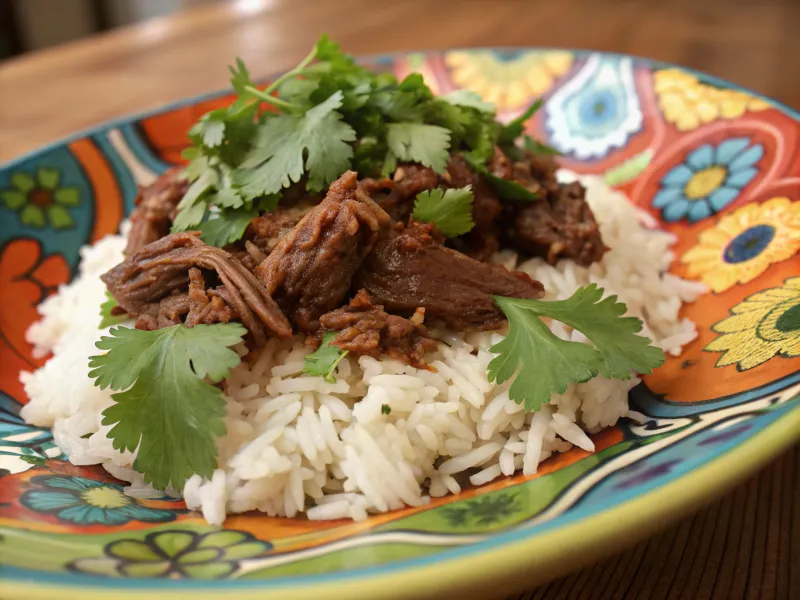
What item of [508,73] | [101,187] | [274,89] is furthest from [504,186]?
[101,187]

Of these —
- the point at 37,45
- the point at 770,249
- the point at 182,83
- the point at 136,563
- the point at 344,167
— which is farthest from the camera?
the point at 37,45

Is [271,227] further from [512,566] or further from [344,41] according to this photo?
[344,41]

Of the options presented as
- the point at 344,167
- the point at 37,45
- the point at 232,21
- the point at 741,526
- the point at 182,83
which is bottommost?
the point at 741,526

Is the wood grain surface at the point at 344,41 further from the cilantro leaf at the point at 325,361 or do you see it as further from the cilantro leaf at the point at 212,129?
the cilantro leaf at the point at 325,361

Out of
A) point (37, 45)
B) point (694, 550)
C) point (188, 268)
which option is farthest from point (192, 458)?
point (37, 45)

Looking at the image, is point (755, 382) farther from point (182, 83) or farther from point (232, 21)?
point (232, 21)

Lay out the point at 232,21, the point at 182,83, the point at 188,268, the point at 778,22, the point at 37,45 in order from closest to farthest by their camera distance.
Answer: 1. the point at 188,268
2. the point at 182,83
3. the point at 778,22
4. the point at 232,21
5. the point at 37,45

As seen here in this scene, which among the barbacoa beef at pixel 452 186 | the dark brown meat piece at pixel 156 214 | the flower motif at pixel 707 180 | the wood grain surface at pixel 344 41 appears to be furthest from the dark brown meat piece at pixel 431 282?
the wood grain surface at pixel 344 41
